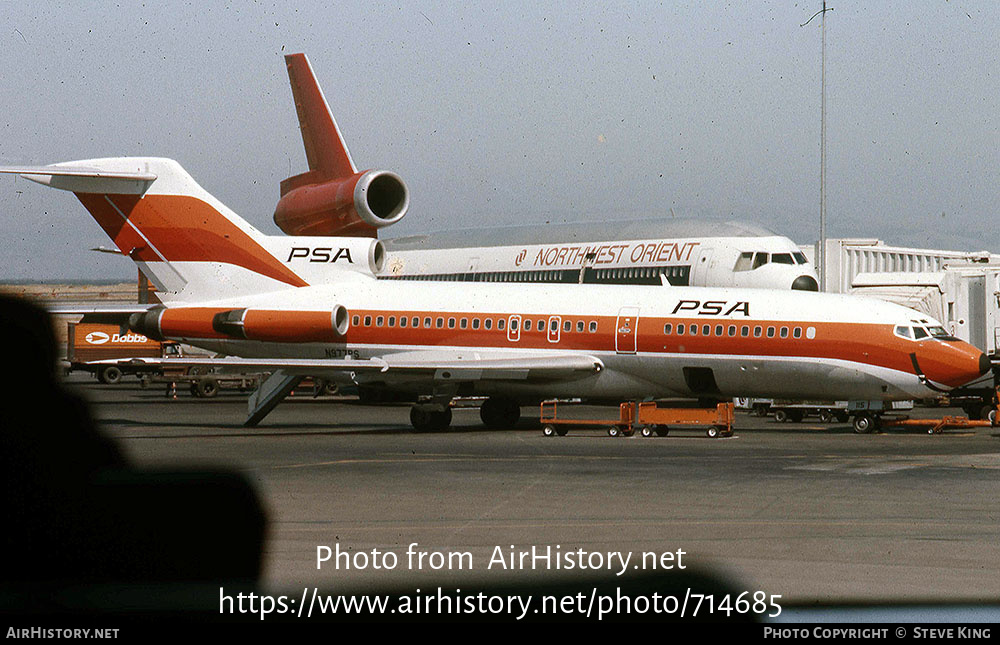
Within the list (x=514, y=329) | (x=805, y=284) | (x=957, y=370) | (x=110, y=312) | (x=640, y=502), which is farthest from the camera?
(x=805, y=284)

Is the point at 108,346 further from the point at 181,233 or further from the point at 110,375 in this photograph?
the point at 181,233

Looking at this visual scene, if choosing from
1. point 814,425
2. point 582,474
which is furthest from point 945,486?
point 814,425

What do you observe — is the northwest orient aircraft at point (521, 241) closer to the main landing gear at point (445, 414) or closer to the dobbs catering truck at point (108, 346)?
the main landing gear at point (445, 414)

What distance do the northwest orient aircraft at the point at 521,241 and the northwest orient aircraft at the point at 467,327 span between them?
3.07 m

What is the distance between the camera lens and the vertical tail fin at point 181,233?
96.3ft

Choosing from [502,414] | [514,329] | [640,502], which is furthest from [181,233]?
Result: [640,502]

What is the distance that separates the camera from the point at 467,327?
90.5 feet

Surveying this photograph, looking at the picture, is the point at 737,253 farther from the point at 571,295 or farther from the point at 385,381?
the point at 385,381

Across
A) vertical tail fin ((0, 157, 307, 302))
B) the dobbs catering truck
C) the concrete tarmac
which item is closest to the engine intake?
vertical tail fin ((0, 157, 307, 302))

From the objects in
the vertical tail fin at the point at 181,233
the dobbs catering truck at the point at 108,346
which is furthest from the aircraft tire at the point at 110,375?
the vertical tail fin at the point at 181,233

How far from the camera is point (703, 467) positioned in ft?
58.6

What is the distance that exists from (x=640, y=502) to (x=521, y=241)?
29072 millimetres

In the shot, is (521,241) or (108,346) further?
(108,346)

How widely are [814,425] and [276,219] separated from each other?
65.8 feet
